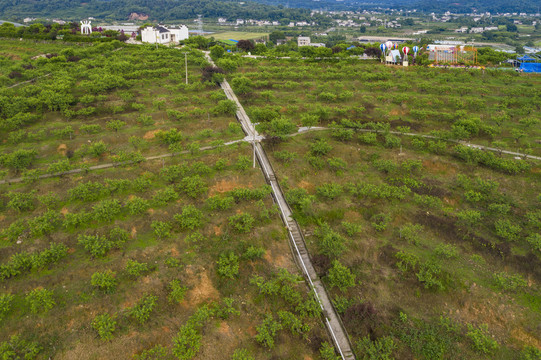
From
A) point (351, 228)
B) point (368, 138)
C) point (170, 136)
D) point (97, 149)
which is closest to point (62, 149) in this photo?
point (97, 149)

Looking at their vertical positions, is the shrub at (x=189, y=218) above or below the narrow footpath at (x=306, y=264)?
above

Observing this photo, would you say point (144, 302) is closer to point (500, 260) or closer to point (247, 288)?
point (247, 288)

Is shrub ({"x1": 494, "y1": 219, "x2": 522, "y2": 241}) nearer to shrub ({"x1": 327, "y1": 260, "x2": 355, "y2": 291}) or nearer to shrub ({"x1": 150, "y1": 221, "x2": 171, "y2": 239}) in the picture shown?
shrub ({"x1": 327, "y1": 260, "x2": 355, "y2": 291})

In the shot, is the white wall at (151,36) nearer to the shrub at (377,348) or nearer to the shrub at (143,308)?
the shrub at (143,308)

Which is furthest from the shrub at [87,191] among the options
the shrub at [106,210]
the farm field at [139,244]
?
the shrub at [106,210]

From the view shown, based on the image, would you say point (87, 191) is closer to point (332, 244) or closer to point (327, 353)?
point (332, 244)

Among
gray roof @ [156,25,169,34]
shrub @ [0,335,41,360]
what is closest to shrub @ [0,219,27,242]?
shrub @ [0,335,41,360]

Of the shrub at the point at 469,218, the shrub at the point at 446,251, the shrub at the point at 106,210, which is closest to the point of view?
the shrub at the point at 446,251
